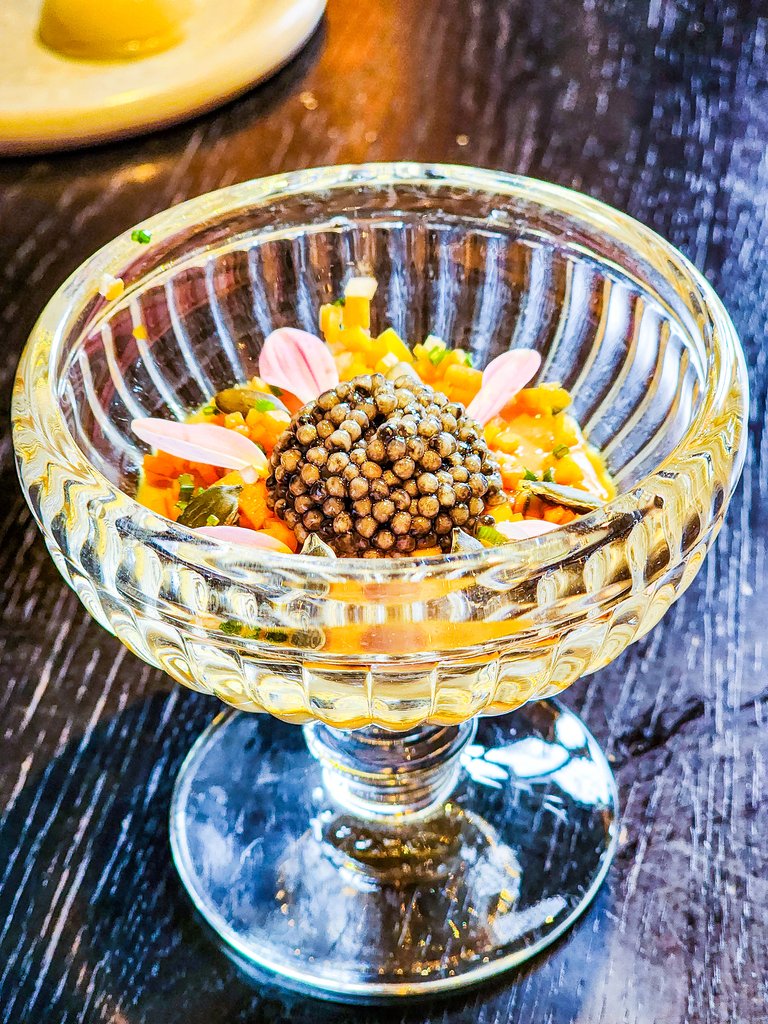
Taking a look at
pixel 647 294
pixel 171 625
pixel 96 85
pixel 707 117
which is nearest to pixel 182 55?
pixel 96 85

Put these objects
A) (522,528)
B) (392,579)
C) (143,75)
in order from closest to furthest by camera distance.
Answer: (392,579)
(522,528)
(143,75)

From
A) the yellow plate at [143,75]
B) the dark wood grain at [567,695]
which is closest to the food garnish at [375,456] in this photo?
the dark wood grain at [567,695]

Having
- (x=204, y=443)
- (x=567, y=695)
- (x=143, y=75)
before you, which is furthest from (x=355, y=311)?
(x=143, y=75)

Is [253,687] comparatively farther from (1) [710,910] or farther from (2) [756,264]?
(2) [756,264]

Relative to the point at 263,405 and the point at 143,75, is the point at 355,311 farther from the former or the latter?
the point at 143,75

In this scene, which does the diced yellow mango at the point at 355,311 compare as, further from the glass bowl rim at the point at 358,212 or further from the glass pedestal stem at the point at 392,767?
the glass pedestal stem at the point at 392,767

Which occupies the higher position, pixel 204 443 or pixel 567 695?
pixel 204 443
